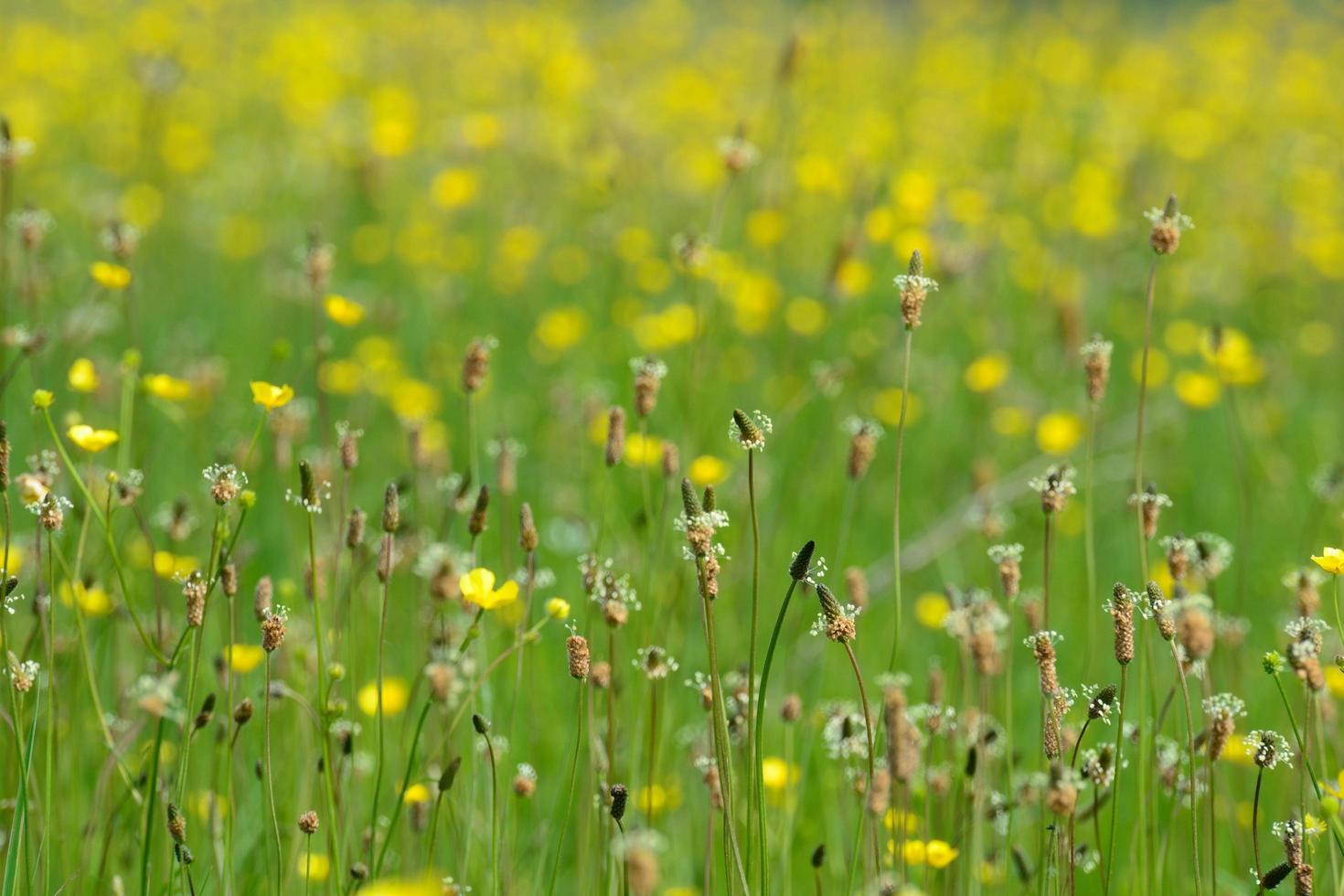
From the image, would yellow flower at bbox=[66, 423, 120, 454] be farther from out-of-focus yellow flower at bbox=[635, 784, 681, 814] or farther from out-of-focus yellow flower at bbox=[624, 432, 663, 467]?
out-of-focus yellow flower at bbox=[624, 432, 663, 467]

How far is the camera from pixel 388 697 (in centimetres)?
249

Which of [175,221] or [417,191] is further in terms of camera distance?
[417,191]

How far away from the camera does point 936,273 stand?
13.0 feet

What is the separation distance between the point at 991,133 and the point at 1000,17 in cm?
253

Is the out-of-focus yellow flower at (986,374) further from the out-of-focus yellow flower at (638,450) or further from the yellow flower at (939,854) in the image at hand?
the yellow flower at (939,854)

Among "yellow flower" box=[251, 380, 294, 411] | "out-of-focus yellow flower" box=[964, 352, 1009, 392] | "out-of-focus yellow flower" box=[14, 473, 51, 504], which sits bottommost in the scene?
"out-of-focus yellow flower" box=[14, 473, 51, 504]

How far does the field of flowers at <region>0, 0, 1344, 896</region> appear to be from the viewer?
1.83 m

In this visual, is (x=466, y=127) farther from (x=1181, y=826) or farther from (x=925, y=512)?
(x=1181, y=826)

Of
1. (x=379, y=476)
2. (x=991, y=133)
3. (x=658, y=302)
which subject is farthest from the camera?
(x=991, y=133)

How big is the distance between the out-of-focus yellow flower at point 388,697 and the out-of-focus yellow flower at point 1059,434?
213 cm

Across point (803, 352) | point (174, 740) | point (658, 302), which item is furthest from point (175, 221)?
point (174, 740)

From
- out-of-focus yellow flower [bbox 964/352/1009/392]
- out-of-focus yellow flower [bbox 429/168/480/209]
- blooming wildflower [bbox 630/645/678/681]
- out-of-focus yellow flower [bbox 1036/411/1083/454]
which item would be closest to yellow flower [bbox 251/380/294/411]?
blooming wildflower [bbox 630/645/678/681]

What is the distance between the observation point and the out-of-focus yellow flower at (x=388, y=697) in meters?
2.34

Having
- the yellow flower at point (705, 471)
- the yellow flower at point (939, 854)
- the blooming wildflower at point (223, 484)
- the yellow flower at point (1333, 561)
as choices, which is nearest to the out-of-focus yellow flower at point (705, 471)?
the yellow flower at point (705, 471)
